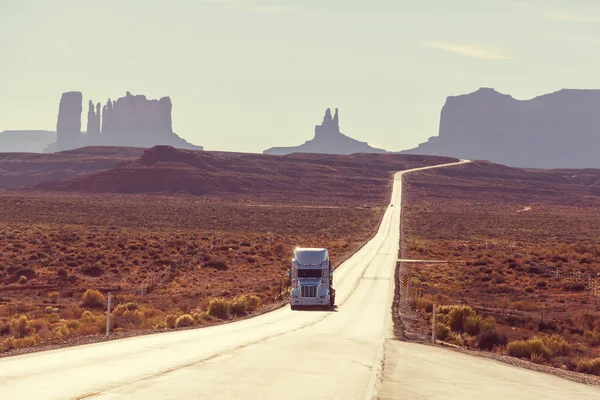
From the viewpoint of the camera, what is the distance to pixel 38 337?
2606cm

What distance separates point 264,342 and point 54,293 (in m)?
22.2

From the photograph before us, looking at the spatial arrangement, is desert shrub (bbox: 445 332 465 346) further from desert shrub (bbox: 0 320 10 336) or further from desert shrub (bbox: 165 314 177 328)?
desert shrub (bbox: 0 320 10 336)

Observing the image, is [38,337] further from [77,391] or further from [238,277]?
[238,277]

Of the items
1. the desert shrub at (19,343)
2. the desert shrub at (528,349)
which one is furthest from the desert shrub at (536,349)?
the desert shrub at (19,343)

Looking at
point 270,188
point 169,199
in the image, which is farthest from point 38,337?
point 270,188

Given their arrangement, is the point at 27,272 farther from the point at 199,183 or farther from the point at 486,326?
the point at 199,183

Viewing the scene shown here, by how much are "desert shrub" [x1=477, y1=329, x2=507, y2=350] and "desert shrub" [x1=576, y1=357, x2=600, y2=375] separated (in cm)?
446

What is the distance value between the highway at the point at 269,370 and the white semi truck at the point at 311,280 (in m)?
7.82

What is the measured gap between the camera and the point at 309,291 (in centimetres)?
3869

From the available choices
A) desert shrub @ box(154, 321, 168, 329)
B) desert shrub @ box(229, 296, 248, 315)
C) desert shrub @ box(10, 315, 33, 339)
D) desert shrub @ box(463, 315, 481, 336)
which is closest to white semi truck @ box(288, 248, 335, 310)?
desert shrub @ box(229, 296, 248, 315)

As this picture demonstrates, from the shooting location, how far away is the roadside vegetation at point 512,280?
3009 centimetres

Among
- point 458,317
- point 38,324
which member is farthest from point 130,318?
point 458,317

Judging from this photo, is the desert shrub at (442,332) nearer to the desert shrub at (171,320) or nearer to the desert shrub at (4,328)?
the desert shrub at (171,320)

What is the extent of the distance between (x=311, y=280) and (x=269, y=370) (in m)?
19.6
